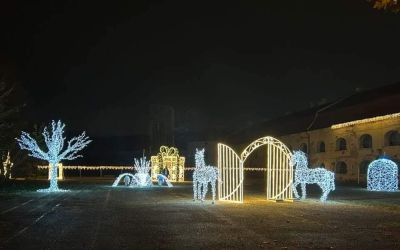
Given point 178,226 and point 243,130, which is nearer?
point 178,226

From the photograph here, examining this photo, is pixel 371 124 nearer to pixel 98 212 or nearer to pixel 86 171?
pixel 98 212

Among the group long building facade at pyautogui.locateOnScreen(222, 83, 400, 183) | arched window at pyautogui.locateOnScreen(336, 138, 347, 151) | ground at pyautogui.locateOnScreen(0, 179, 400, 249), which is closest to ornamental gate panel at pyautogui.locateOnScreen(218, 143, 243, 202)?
ground at pyautogui.locateOnScreen(0, 179, 400, 249)

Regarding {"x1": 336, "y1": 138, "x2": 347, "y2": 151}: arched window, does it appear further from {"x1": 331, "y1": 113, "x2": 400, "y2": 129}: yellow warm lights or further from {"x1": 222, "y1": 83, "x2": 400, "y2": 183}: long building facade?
{"x1": 331, "y1": 113, "x2": 400, "y2": 129}: yellow warm lights

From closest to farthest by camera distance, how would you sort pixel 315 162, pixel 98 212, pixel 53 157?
pixel 98 212 → pixel 53 157 → pixel 315 162

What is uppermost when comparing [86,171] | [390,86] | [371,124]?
[390,86]

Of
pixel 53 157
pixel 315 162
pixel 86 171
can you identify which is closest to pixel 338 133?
pixel 315 162

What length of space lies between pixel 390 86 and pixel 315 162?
922cm

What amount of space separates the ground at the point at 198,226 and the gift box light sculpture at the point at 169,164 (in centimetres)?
3160

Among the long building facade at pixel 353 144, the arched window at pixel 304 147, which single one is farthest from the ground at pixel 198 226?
the arched window at pixel 304 147

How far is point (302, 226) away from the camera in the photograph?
13.5 meters

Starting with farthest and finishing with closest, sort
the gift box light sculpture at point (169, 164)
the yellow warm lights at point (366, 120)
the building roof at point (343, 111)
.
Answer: the gift box light sculpture at point (169, 164) < the building roof at point (343, 111) < the yellow warm lights at point (366, 120)

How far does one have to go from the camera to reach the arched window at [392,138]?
40656 mm

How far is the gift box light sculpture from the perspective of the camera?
51.8m

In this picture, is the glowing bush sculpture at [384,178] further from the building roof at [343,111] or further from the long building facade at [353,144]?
the building roof at [343,111]
